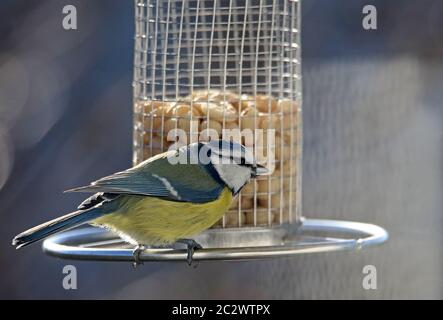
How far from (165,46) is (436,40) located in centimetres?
247

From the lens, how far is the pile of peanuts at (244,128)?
421 centimetres

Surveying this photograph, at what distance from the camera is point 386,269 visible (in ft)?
18.8

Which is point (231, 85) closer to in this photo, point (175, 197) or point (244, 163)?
point (244, 163)

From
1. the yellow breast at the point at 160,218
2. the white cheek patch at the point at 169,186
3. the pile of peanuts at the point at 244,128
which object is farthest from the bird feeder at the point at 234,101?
the white cheek patch at the point at 169,186

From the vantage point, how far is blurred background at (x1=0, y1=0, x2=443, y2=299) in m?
5.80

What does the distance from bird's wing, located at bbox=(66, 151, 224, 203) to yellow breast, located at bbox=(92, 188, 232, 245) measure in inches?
1.2

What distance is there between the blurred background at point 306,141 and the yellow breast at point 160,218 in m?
1.92

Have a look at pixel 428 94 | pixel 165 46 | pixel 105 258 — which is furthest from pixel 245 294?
pixel 105 258

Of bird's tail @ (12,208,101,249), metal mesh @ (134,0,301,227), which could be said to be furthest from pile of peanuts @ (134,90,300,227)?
bird's tail @ (12,208,101,249)

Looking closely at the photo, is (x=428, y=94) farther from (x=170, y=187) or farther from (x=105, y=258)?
(x=105, y=258)

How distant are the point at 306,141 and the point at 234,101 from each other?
1734 mm

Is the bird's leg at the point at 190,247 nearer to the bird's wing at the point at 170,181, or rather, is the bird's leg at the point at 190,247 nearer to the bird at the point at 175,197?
the bird at the point at 175,197

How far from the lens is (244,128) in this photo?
4227 millimetres

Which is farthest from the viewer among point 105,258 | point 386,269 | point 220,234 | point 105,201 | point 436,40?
point 436,40
